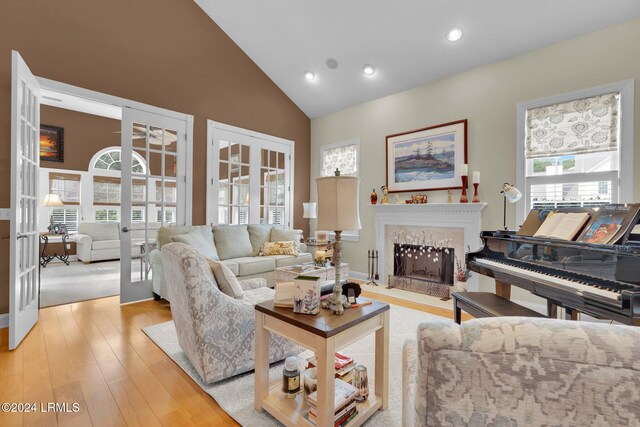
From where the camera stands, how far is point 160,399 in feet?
6.15

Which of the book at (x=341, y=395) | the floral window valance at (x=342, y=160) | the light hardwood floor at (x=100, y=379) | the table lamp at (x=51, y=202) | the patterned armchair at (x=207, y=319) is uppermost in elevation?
the floral window valance at (x=342, y=160)

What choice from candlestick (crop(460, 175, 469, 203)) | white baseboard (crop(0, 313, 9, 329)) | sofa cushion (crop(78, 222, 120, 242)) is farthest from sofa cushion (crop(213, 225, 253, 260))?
sofa cushion (crop(78, 222, 120, 242))

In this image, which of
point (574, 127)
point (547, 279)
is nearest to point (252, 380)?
point (547, 279)

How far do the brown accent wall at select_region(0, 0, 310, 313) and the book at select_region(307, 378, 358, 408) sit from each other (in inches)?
134

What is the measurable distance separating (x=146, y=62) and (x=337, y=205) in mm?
3824

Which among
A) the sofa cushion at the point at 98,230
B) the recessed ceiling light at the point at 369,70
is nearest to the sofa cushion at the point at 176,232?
the recessed ceiling light at the point at 369,70

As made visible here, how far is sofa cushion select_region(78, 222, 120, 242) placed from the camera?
22.1 ft

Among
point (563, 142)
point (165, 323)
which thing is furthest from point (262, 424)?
point (563, 142)

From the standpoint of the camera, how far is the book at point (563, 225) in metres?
2.03

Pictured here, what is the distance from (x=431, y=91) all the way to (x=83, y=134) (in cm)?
752

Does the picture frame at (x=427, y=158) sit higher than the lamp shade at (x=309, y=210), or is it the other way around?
the picture frame at (x=427, y=158)

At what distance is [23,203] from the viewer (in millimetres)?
2762

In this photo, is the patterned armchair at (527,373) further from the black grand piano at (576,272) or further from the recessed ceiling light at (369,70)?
the recessed ceiling light at (369,70)

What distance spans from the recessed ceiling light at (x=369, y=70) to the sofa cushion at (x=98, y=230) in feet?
20.8
